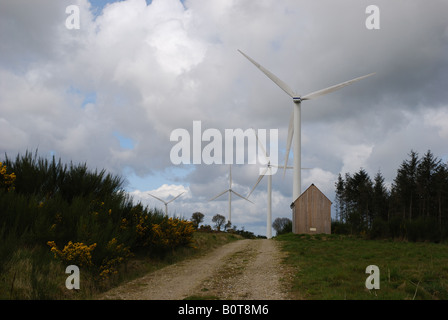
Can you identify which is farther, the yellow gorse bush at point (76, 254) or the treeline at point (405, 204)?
the treeline at point (405, 204)

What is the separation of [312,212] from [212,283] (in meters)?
32.7

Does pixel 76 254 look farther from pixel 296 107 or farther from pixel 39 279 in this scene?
pixel 296 107

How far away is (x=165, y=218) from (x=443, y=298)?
14840 mm

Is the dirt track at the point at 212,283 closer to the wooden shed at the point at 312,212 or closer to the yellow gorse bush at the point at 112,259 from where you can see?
the yellow gorse bush at the point at 112,259

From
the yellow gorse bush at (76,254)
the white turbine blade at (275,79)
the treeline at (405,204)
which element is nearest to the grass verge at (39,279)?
the yellow gorse bush at (76,254)

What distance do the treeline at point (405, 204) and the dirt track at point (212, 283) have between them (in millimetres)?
21432

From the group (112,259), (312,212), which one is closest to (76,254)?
(112,259)

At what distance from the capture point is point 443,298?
381 inches

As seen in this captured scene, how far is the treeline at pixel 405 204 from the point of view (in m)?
31.5

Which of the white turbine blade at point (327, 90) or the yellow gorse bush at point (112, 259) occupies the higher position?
the white turbine blade at point (327, 90)

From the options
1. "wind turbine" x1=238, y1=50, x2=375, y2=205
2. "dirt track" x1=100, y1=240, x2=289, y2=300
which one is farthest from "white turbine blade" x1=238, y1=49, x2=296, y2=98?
"dirt track" x1=100, y1=240, x2=289, y2=300

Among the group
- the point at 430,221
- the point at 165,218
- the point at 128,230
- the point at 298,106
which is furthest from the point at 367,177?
the point at 128,230

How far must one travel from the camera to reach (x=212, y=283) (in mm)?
11797

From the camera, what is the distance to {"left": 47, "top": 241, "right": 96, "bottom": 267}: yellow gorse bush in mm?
10922
